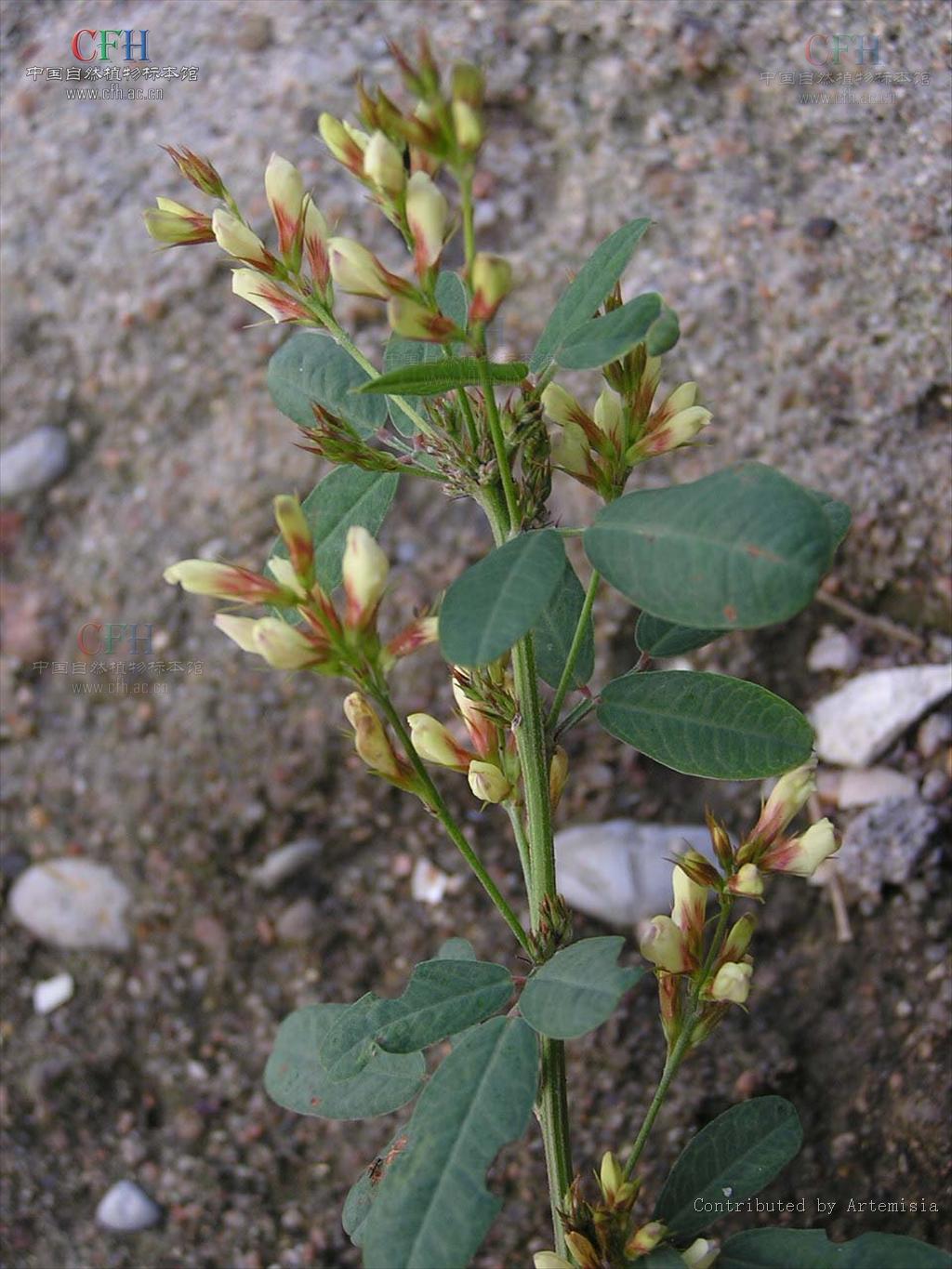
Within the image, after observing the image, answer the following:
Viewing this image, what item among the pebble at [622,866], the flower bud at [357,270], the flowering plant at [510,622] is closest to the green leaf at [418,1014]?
the flowering plant at [510,622]

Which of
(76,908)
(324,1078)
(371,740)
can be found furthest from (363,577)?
(76,908)

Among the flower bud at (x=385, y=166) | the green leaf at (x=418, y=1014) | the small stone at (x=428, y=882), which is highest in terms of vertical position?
the flower bud at (x=385, y=166)

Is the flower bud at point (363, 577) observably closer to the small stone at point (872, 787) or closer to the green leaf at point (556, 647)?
the green leaf at point (556, 647)

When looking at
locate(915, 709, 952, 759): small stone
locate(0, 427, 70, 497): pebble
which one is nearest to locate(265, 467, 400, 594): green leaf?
locate(915, 709, 952, 759): small stone

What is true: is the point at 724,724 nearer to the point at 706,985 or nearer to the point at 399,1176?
the point at 706,985

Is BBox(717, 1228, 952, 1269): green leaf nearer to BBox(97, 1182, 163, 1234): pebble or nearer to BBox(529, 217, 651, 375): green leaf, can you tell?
BBox(529, 217, 651, 375): green leaf
